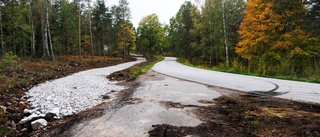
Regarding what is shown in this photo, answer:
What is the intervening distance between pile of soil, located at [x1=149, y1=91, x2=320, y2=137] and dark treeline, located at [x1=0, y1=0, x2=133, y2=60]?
69.4ft

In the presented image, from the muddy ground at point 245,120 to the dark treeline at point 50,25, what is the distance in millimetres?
19569

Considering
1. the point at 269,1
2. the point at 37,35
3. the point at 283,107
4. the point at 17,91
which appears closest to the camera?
the point at 283,107

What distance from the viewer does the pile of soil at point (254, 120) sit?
11.5 feet

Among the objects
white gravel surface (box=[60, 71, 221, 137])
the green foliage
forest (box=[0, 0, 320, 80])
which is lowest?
white gravel surface (box=[60, 71, 221, 137])

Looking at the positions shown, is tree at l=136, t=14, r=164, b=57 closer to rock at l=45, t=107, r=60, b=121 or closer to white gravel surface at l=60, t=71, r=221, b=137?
white gravel surface at l=60, t=71, r=221, b=137

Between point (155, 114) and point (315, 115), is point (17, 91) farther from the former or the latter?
point (315, 115)

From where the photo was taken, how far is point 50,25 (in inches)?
1266

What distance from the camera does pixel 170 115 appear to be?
4660 millimetres

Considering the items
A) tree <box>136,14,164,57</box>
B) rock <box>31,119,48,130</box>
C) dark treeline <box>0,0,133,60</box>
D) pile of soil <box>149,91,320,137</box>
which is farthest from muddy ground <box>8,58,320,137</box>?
tree <box>136,14,164,57</box>

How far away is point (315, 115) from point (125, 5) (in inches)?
1603

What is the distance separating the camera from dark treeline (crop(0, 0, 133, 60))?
862 inches

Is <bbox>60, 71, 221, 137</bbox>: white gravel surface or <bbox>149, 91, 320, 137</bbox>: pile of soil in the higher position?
<bbox>149, 91, 320, 137</bbox>: pile of soil

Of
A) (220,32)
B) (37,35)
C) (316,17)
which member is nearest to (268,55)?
(316,17)

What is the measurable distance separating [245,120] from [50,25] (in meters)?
35.7
